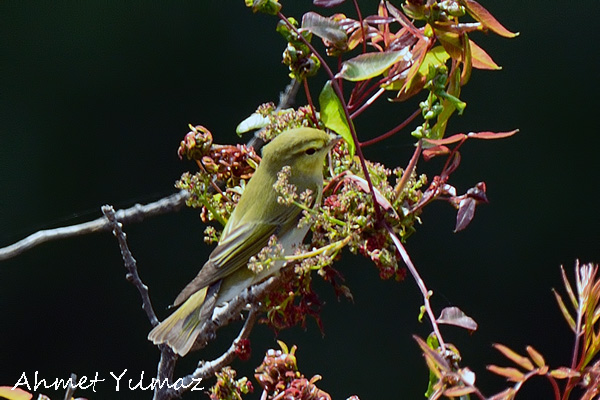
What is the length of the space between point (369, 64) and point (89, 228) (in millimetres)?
323

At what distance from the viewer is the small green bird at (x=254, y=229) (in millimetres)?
702

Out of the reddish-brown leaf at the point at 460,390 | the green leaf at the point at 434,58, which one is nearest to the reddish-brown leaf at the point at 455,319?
the reddish-brown leaf at the point at 460,390

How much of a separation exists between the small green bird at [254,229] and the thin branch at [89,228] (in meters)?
0.06

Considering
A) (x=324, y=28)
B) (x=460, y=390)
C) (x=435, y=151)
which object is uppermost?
(x=324, y=28)

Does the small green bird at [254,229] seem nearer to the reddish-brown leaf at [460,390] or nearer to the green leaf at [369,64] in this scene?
the green leaf at [369,64]

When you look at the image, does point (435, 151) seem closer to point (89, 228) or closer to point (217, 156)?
point (217, 156)

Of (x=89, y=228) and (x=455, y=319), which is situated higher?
(x=89, y=228)

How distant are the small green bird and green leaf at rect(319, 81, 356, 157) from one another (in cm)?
11

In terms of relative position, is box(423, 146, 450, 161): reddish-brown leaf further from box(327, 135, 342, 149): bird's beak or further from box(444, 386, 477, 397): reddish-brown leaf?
box(444, 386, 477, 397): reddish-brown leaf

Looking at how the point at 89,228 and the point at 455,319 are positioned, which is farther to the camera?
the point at 89,228

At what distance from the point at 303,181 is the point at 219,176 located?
0.12m

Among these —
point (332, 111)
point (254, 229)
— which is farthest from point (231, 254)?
point (332, 111)

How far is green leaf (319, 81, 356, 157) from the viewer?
0.56 meters

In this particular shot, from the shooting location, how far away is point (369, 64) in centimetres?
54
